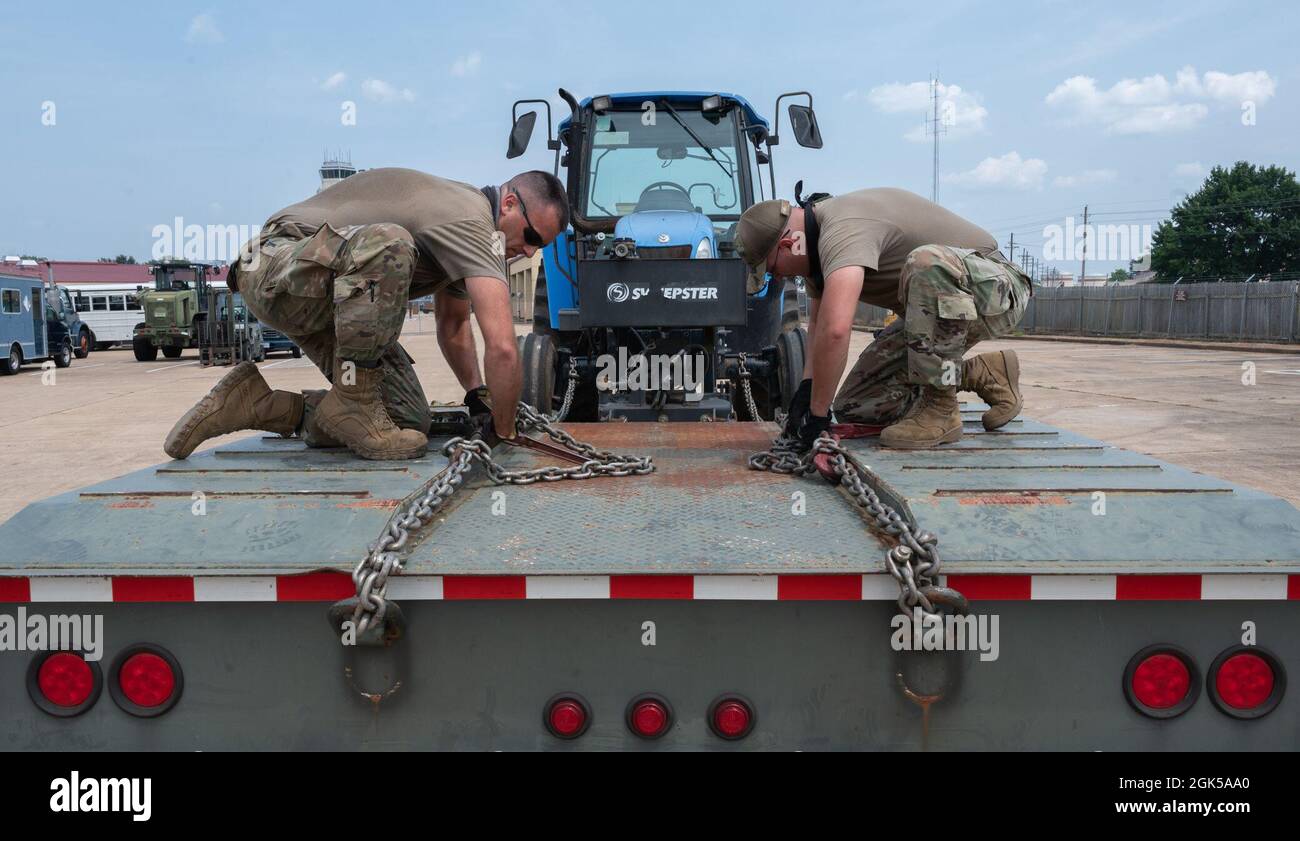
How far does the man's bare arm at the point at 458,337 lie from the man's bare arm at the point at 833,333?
1644 mm

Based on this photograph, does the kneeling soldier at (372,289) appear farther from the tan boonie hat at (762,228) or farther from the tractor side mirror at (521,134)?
the tractor side mirror at (521,134)

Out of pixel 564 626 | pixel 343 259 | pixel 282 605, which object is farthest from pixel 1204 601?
pixel 343 259

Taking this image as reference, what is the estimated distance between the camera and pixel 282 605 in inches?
78.8

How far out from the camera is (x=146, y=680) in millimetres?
2000

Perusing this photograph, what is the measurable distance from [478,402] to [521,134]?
296 centimetres

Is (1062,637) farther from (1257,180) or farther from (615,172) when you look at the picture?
(1257,180)

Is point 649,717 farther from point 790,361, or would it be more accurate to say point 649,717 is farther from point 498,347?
point 790,361

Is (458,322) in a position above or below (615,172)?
below

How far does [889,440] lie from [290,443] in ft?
6.76

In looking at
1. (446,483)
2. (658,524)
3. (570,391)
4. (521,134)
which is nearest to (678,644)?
(658,524)

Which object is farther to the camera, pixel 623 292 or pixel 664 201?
pixel 664 201

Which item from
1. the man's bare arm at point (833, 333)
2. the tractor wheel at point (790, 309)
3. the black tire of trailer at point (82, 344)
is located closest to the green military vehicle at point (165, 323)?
the black tire of trailer at point (82, 344)

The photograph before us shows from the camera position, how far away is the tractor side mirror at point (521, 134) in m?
6.41
